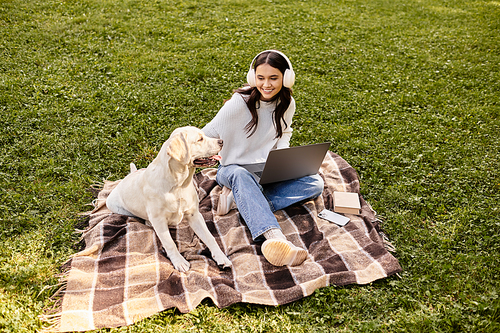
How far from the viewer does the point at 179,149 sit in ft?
10.3

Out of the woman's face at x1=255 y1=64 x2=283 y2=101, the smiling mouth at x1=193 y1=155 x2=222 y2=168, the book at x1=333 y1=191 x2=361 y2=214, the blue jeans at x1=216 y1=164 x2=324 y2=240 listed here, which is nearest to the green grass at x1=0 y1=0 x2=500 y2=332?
the book at x1=333 y1=191 x2=361 y2=214

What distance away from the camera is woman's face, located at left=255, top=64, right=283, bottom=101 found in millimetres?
3920

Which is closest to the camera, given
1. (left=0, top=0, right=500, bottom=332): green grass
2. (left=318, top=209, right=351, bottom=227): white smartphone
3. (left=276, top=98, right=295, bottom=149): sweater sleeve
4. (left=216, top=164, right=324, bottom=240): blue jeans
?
(left=0, top=0, right=500, bottom=332): green grass

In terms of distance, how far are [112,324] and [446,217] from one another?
3.67 metres

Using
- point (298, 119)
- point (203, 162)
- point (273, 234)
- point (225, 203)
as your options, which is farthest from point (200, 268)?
point (298, 119)

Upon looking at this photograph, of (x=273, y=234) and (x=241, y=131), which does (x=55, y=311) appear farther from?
(x=241, y=131)

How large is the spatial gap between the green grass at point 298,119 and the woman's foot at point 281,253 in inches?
14.8

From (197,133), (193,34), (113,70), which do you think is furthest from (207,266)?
(193,34)

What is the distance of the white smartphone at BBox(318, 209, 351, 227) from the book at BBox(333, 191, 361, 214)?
0.10 metres

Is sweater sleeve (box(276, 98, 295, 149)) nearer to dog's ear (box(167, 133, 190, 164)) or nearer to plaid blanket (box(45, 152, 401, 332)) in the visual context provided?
plaid blanket (box(45, 152, 401, 332))

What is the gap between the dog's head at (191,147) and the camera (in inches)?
123

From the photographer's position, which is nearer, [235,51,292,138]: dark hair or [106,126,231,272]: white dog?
[106,126,231,272]: white dog

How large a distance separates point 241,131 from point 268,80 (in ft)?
2.14

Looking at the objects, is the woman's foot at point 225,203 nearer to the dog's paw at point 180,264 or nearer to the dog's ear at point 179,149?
the dog's paw at point 180,264
